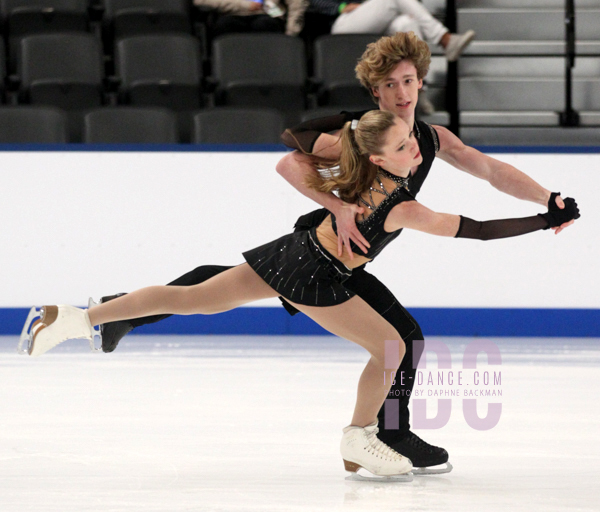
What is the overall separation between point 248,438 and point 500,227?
105 centimetres

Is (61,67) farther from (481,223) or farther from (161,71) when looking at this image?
(481,223)

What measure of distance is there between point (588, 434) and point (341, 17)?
4.50 metres

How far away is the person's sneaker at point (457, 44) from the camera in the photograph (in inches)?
243

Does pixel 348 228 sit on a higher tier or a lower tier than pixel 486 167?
lower

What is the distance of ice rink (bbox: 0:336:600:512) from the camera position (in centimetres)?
194

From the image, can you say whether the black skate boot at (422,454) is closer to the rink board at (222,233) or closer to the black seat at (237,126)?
the rink board at (222,233)

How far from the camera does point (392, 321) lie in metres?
2.28

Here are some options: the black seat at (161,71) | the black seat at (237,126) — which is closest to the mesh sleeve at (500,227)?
the black seat at (237,126)

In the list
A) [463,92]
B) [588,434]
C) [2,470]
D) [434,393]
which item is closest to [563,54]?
[463,92]

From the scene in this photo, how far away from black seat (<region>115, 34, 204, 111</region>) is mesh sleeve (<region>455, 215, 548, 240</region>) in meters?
4.33

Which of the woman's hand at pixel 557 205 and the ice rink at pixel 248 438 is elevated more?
the woman's hand at pixel 557 205

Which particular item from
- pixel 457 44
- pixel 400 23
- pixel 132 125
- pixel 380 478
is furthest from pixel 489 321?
pixel 380 478

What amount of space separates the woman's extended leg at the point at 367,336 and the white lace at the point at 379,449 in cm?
3

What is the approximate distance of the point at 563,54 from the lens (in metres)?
6.87
